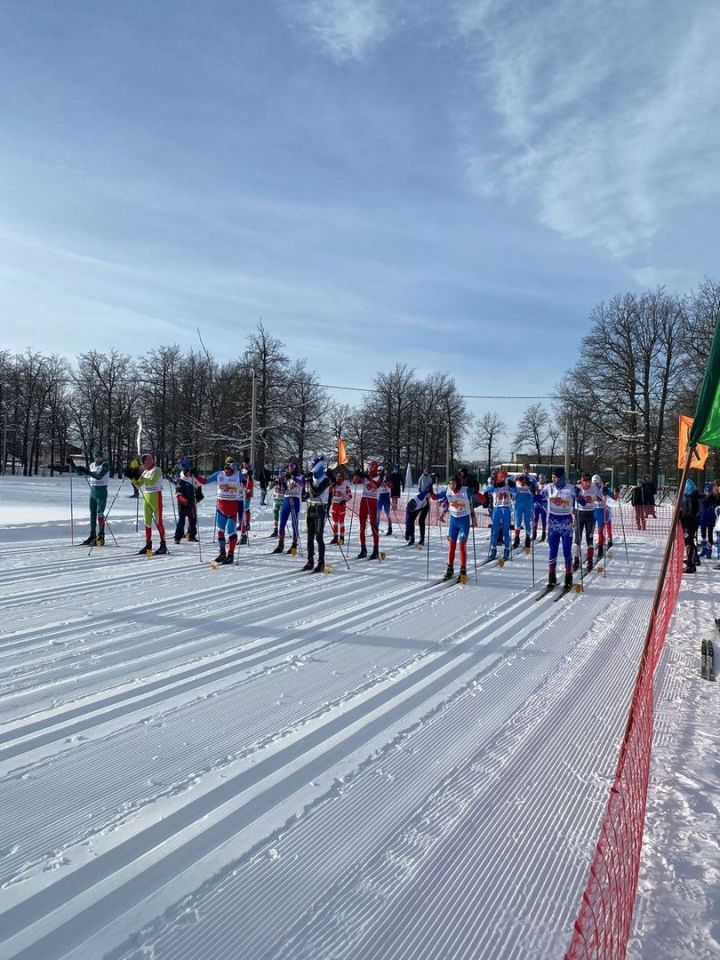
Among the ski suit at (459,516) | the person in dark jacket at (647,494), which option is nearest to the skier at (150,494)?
Result: the ski suit at (459,516)

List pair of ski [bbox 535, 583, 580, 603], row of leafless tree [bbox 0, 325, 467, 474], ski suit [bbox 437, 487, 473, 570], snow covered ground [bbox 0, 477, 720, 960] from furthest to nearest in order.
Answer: row of leafless tree [bbox 0, 325, 467, 474] → ski suit [bbox 437, 487, 473, 570] → pair of ski [bbox 535, 583, 580, 603] → snow covered ground [bbox 0, 477, 720, 960]

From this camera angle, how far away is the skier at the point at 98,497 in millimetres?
13977

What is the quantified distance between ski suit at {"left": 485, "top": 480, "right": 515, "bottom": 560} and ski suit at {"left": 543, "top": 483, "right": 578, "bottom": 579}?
2999 mm

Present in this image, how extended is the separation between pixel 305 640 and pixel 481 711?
256cm

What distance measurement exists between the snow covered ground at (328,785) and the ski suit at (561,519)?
310 cm

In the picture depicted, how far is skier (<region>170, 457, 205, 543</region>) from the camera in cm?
1454

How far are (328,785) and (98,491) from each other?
11.9 metres

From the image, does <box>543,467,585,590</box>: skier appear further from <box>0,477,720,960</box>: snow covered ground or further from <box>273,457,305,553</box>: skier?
<box>273,457,305,553</box>: skier

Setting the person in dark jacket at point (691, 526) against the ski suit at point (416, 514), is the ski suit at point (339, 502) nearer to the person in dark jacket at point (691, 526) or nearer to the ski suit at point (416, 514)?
the ski suit at point (416, 514)

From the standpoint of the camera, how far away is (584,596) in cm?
1048

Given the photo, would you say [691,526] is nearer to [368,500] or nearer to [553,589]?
[553,589]

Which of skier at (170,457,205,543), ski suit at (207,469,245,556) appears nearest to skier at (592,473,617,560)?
ski suit at (207,469,245,556)

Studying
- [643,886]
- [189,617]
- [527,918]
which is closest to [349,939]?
[527,918]

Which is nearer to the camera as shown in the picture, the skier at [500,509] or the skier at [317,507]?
the skier at [317,507]
